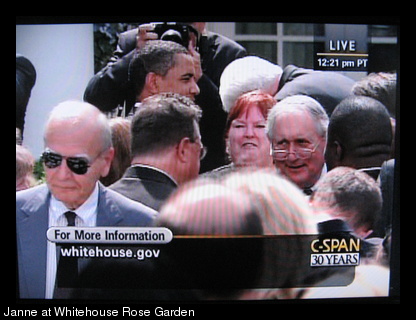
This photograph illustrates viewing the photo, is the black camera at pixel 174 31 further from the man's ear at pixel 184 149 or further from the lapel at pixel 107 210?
→ the lapel at pixel 107 210

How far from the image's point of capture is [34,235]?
3.73 metres

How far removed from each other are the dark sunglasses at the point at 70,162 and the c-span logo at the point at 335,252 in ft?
5.58

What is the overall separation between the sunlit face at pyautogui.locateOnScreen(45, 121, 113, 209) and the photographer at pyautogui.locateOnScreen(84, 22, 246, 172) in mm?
242

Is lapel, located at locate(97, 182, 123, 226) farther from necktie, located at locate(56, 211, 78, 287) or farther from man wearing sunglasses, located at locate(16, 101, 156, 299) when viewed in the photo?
necktie, located at locate(56, 211, 78, 287)

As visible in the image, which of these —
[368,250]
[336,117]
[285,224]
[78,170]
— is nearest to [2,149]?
[78,170]

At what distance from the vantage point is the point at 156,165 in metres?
3.66

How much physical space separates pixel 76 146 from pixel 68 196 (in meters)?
0.36

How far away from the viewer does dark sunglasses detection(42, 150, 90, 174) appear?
3635mm

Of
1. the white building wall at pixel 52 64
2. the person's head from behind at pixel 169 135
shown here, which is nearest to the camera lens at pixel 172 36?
the person's head from behind at pixel 169 135

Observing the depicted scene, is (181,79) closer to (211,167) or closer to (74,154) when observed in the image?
(211,167)

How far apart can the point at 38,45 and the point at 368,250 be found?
2.77 m

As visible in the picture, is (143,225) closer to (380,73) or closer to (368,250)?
(368,250)

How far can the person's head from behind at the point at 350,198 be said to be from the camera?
3.70 meters
